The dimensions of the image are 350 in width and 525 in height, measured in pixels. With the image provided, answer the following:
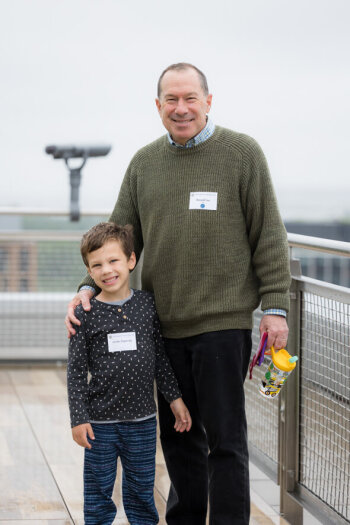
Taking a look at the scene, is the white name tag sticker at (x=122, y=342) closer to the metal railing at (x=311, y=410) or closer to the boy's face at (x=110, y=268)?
the boy's face at (x=110, y=268)

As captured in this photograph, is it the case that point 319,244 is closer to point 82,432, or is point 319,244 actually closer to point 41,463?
point 82,432

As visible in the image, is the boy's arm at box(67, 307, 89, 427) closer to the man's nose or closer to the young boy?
the young boy

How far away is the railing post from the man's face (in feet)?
2.40

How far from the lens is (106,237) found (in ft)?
7.35

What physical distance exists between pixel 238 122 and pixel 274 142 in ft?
5.35

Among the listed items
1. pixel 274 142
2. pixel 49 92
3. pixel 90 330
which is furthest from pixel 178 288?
pixel 274 142

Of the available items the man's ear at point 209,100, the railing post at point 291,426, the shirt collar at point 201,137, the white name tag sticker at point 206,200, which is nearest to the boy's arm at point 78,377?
the white name tag sticker at point 206,200

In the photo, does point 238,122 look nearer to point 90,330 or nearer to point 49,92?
point 49,92

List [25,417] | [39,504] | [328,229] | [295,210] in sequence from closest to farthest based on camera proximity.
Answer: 1. [39,504]
2. [25,417]
3. [295,210]
4. [328,229]

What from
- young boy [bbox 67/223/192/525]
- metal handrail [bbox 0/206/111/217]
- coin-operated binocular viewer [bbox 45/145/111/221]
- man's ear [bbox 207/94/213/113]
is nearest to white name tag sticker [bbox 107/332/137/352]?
young boy [bbox 67/223/192/525]

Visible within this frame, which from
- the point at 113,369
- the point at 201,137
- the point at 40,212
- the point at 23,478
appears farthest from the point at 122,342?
the point at 40,212

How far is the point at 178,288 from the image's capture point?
2.21m

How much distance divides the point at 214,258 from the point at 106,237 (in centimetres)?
31

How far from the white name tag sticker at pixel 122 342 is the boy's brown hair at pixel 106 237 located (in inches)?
9.0
